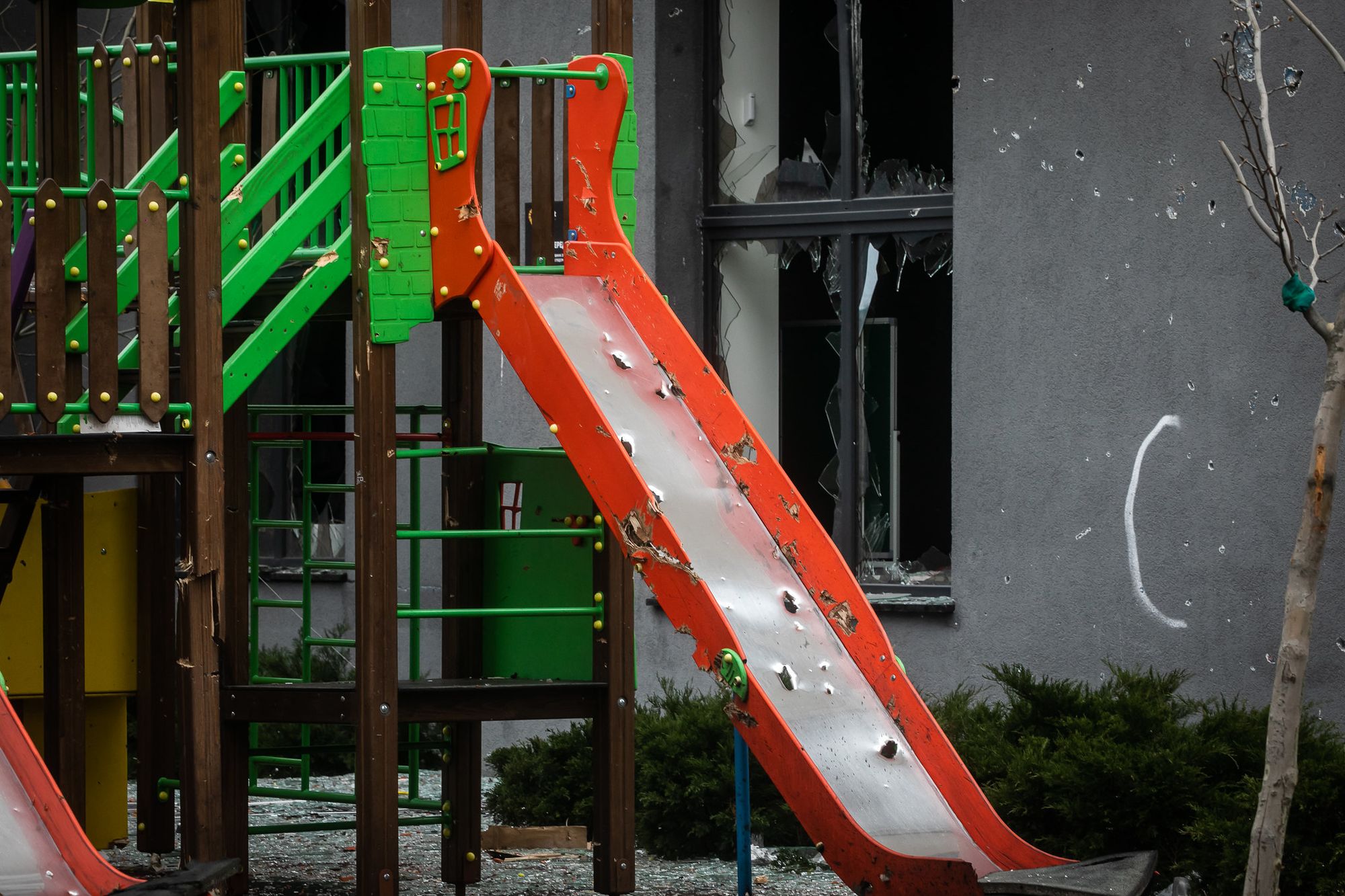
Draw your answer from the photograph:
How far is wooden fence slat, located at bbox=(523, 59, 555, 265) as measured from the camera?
6660 millimetres

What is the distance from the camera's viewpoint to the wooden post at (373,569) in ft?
20.4

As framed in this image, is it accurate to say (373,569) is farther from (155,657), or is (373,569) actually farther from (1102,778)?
(1102,778)

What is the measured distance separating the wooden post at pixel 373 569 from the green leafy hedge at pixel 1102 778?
1.88 metres

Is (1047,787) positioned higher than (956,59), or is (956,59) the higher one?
(956,59)

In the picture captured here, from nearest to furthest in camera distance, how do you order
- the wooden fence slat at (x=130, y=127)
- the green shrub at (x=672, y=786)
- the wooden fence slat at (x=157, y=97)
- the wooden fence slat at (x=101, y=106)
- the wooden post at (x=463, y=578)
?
the wooden post at (x=463, y=578) → the wooden fence slat at (x=157, y=97) → the wooden fence slat at (x=101, y=106) → the wooden fence slat at (x=130, y=127) → the green shrub at (x=672, y=786)

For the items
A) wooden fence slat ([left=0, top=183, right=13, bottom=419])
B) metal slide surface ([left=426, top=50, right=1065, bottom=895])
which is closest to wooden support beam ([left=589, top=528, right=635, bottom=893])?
metal slide surface ([left=426, top=50, right=1065, bottom=895])

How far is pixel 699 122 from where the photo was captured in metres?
9.78

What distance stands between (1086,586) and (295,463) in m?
5.26

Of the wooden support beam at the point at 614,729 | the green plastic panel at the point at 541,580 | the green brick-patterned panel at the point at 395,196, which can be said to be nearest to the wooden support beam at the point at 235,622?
the green plastic panel at the point at 541,580

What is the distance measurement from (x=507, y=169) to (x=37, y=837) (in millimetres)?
2979

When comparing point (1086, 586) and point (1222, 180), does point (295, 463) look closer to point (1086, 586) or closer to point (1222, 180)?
point (1086, 586)

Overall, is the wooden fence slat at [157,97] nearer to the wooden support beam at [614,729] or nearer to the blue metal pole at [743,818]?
the wooden support beam at [614,729]

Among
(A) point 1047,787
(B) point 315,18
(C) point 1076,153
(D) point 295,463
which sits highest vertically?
(B) point 315,18

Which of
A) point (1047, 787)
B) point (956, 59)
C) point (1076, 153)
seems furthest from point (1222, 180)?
point (1047, 787)
